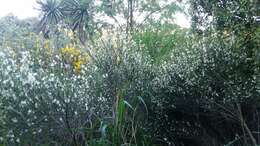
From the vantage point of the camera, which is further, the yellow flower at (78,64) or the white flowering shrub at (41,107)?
the yellow flower at (78,64)

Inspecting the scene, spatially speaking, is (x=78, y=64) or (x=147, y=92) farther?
(x=78, y=64)

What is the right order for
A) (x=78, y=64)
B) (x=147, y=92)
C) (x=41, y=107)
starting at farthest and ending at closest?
(x=78, y=64) < (x=147, y=92) < (x=41, y=107)

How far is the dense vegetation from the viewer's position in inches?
188

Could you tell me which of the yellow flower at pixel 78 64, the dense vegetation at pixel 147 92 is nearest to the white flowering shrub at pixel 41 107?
the dense vegetation at pixel 147 92

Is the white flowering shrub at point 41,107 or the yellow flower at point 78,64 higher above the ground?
the yellow flower at point 78,64

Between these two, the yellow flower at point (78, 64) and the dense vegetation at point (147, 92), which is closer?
the dense vegetation at point (147, 92)

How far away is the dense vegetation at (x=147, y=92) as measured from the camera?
4.78 m

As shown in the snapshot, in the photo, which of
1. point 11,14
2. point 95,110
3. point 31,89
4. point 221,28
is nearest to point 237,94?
point 221,28

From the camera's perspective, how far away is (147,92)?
6.67 meters

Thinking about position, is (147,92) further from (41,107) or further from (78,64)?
(78,64)

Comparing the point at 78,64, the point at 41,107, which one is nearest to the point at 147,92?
the point at 41,107

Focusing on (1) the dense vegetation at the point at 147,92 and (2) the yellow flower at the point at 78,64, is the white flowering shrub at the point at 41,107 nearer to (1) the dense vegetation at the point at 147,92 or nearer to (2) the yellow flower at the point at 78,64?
(1) the dense vegetation at the point at 147,92

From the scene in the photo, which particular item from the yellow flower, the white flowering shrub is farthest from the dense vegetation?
the yellow flower

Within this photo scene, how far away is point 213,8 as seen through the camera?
5910mm
